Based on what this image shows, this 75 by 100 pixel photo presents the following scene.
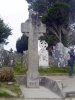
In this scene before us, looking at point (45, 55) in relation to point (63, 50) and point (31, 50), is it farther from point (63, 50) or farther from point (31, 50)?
point (31, 50)

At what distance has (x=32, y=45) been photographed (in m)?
10.7

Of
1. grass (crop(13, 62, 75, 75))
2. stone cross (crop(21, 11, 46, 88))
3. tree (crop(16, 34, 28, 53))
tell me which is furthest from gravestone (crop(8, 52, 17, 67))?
tree (crop(16, 34, 28, 53))

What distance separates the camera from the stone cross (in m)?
10.6

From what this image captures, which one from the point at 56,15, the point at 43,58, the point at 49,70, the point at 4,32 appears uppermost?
the point at 56,15

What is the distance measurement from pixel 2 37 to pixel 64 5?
12003 millimetres

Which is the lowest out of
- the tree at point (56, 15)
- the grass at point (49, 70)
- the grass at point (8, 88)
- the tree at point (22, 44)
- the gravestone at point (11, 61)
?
the grass at point (8, 88)

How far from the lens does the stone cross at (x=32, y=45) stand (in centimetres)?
1062

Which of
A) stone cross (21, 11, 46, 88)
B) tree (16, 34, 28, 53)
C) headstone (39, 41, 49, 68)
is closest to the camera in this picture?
stone cross (21, 11, 46, 88)

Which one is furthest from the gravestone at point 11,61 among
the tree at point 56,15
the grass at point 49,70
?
the tree at point 56,15

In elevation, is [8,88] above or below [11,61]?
below

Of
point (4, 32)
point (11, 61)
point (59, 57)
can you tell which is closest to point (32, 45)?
point (11, 61)

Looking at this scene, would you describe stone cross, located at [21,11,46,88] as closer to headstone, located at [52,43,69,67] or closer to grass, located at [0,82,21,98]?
grass, located at [0,82,21,98]

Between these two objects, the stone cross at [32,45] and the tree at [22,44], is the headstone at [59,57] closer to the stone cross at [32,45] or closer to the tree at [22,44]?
the stone cross at [32,45]

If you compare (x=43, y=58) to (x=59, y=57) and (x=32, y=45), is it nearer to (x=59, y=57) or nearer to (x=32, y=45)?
(x=59, y=57)
